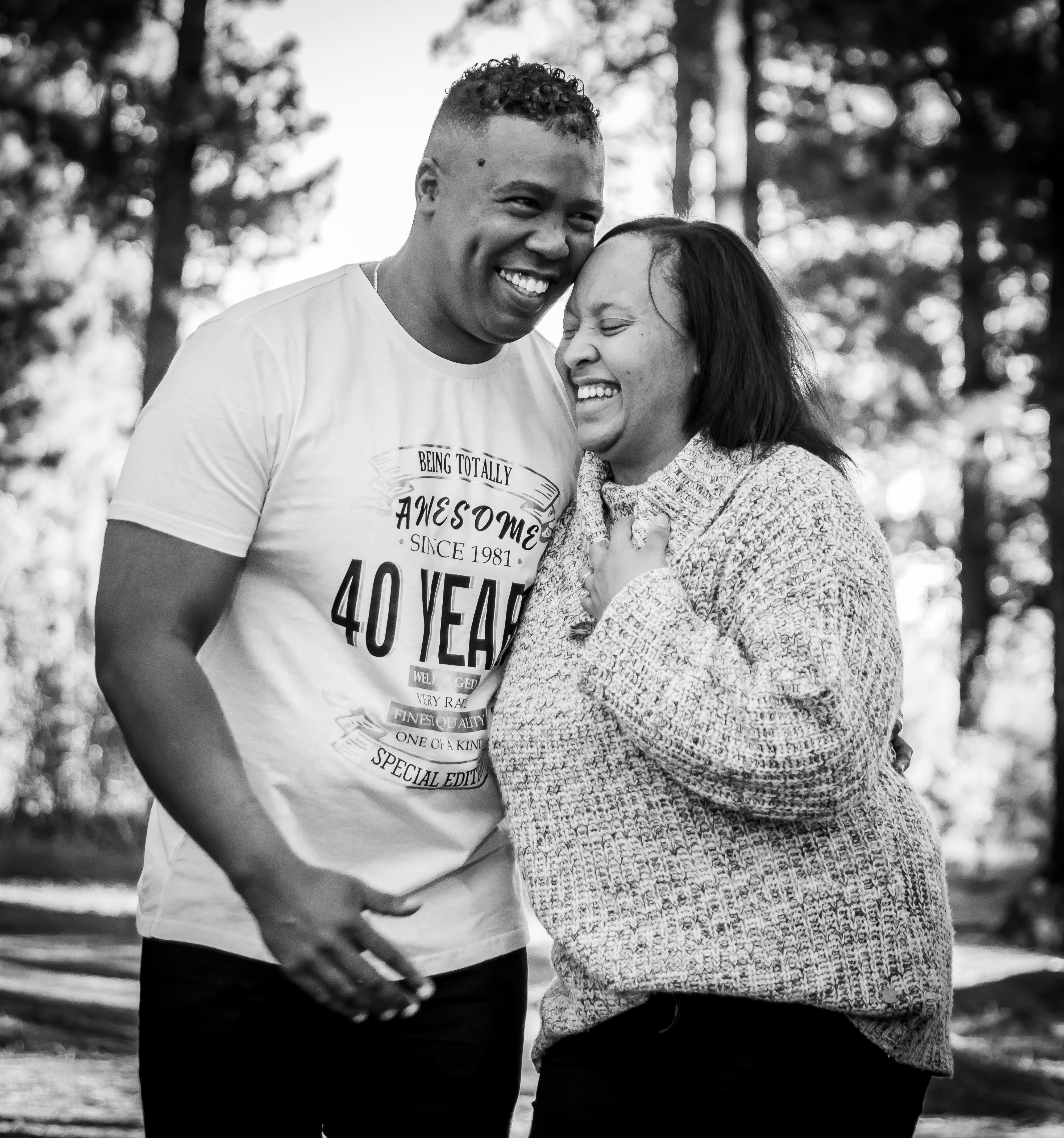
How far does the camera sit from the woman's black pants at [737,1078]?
2117 mm

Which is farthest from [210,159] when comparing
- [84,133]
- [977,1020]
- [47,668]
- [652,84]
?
[977,1020]

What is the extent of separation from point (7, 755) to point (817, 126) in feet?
31.9

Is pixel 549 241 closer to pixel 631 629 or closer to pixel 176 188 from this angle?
pixel 631 629

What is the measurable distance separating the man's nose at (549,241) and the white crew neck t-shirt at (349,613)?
318 mm

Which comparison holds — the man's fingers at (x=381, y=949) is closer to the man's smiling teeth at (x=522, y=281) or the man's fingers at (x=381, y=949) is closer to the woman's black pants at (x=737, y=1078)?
the woman's black pants at (x=737, y=1078)

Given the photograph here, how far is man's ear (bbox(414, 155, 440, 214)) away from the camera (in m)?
2.63

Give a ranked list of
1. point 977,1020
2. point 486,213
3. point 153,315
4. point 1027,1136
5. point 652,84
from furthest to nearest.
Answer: point 652,84, point 153,315, point 977,1020, point 1027,1136, point 486,213

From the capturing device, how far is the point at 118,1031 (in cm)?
542

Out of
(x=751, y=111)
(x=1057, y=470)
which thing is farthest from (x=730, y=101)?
(x=1057, y=470)

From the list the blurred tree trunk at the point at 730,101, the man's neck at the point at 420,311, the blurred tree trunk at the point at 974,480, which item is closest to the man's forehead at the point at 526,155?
the man's neck at the point at 420,311

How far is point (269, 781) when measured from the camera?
234cm

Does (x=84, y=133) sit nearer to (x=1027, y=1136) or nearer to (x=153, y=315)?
(x=153, y=315)

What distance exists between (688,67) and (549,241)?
11.3 meters

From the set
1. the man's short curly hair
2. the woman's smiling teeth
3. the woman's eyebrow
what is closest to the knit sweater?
the woman's smiling teeth
